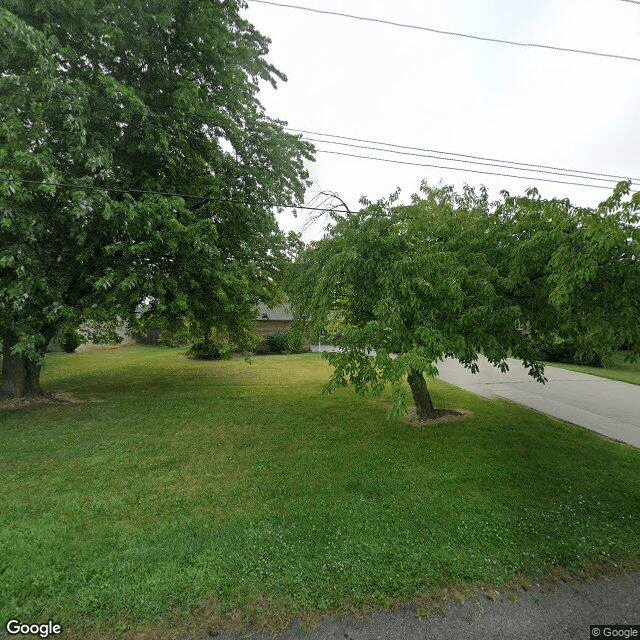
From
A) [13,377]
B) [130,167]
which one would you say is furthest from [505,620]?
[13,377]

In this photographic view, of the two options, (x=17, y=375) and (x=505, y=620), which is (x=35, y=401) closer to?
(x=17, y=375)

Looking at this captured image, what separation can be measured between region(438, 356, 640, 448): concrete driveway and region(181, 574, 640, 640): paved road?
521 centimetres

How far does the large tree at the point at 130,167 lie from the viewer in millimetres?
5555

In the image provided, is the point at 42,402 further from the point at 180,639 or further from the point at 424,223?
the point at 424,223

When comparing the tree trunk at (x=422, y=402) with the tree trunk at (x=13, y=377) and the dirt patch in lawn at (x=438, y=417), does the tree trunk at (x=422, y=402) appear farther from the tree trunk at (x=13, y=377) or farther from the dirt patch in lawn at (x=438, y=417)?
the tree trunk at (x=13, y=377)

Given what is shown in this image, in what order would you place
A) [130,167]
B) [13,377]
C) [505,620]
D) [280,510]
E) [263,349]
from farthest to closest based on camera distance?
[263,349], [13,377], [130,167], [280,510], [505,620]

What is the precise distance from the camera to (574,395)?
1045 centimetres

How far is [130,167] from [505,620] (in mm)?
9574

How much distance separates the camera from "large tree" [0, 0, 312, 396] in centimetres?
555

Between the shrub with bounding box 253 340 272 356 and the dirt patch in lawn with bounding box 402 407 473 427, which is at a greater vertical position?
the dirt patch in lawn with bounding box 402 407 473 427

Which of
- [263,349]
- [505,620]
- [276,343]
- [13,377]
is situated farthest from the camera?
[263,349]

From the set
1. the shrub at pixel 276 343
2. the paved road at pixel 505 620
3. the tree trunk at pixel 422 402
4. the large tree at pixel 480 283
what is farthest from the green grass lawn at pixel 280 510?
the shrub at pixel 276 343

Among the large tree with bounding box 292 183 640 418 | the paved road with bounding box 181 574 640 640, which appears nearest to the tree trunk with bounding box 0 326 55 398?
the large tree with bounding box 292 183 640 418

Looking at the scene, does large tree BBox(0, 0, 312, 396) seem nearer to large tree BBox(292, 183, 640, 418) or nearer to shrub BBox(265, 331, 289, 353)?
large tree BBox(292, 183, 640, 418)
